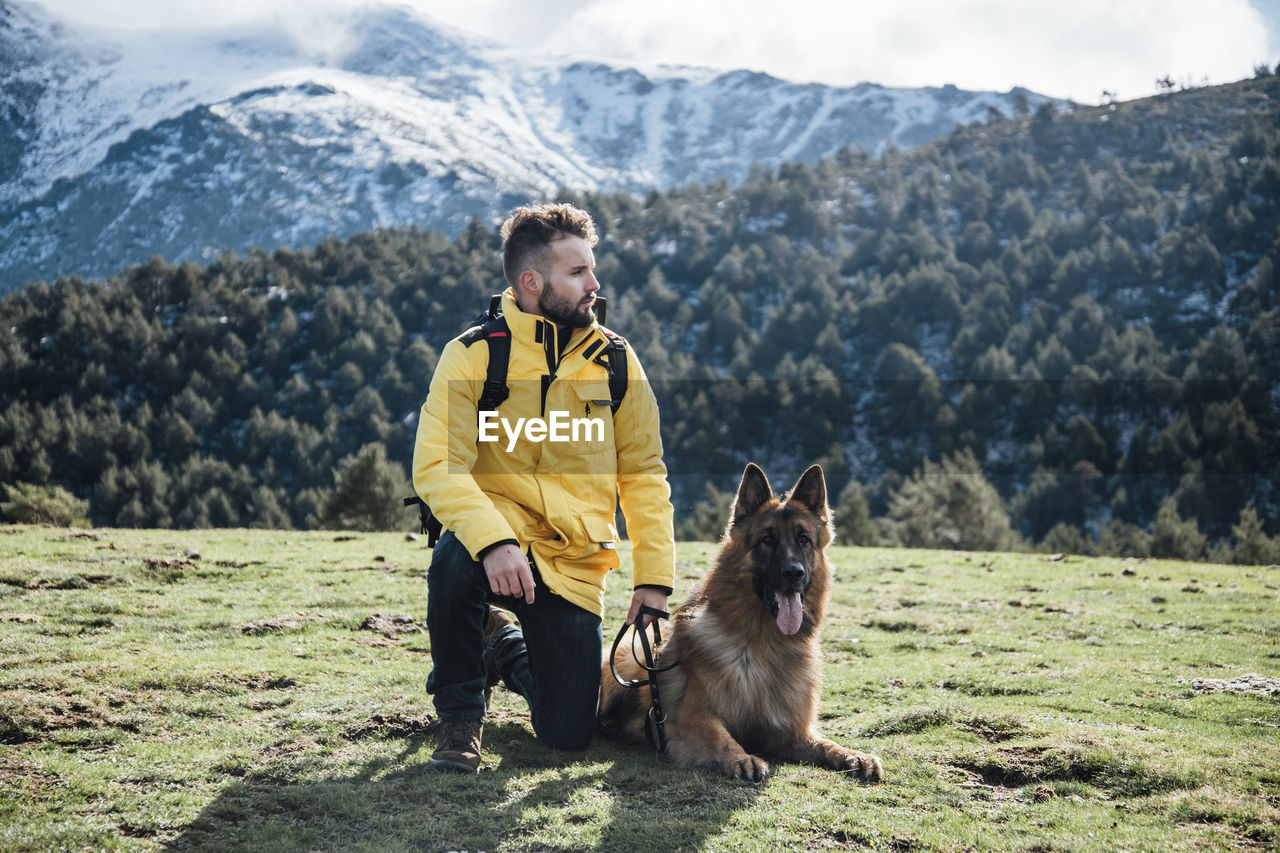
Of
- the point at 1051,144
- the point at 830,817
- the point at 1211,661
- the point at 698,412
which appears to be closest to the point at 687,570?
the point at 1211,661

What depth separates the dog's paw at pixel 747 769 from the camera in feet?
15.2

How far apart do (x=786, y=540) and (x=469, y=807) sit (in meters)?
2.39

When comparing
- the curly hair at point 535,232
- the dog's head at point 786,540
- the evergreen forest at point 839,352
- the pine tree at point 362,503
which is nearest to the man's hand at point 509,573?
the dog's head at point 786,540

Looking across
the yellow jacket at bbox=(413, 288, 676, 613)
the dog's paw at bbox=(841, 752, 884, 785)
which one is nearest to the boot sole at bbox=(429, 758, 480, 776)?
the yellow jacket at bbox=(413, 288, 676, 613)

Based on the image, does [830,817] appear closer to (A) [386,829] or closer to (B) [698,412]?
(A) [386,829]

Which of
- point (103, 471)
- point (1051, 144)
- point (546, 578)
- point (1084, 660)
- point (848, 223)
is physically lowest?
point (103, 471)

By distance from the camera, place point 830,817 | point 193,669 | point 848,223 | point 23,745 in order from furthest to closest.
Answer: point 848,223, point 193,669, point 23,745, point 830,817

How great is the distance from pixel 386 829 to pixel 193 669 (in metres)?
3.20

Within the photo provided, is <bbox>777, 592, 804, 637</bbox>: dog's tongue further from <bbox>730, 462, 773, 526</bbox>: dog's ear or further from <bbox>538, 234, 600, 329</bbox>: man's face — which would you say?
<bbox>538, 234, 600, 329</bbox>: man's face

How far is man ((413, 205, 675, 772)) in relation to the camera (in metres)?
4.75

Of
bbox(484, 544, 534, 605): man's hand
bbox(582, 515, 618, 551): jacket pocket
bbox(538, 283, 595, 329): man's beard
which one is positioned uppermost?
bbox(538, 283, 595, 329): man's beard

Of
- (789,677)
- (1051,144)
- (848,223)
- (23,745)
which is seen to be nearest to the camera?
(23,745)

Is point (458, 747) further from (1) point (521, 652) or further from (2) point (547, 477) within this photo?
(2) point (547, 477)

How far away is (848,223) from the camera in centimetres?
11819
